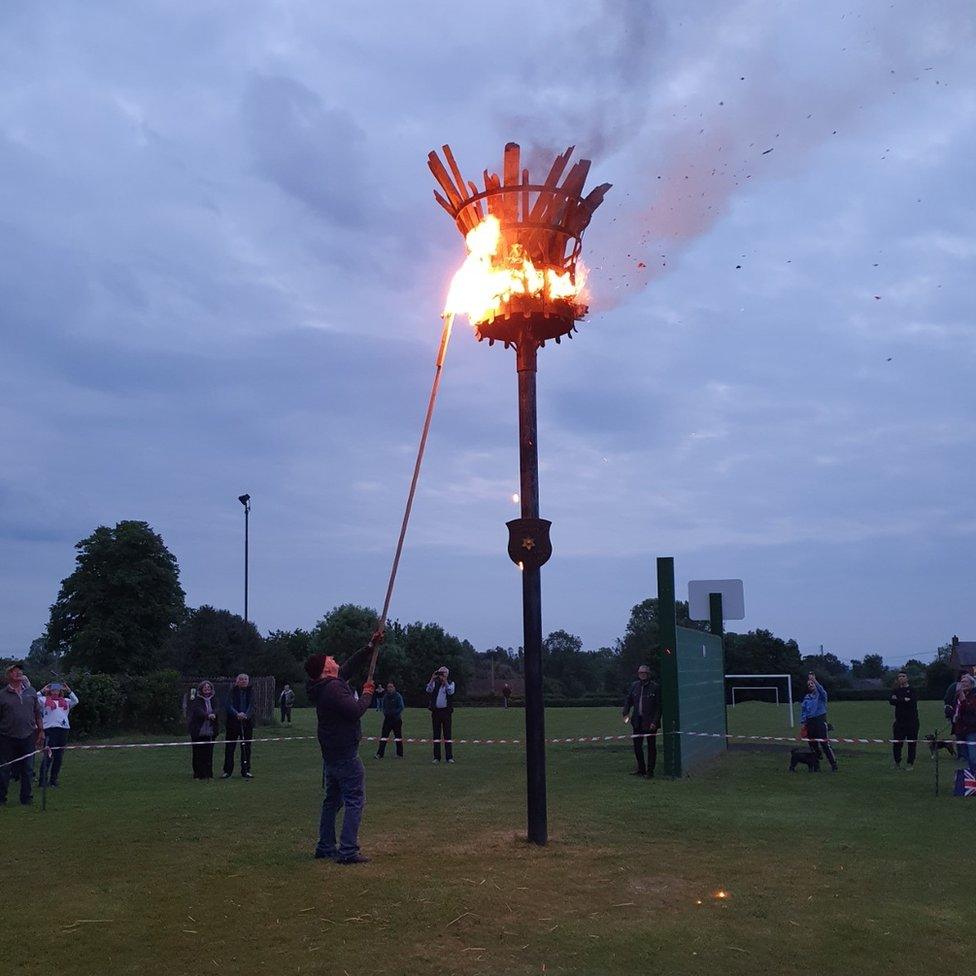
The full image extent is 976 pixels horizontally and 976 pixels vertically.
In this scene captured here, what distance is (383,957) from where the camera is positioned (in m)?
6.16

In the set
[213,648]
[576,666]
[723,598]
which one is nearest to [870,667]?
[576,666]

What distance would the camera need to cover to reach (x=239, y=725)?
18.0m

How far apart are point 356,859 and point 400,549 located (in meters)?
2.95

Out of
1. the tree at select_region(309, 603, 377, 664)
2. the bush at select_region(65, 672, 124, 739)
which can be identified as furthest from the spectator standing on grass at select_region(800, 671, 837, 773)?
the tree at select_region(309, 603, 377, 664)

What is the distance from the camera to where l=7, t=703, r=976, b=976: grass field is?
6219mm

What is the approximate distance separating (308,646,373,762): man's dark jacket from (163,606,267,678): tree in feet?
195

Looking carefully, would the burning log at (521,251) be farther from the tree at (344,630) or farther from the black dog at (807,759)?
the tree at (344,630)

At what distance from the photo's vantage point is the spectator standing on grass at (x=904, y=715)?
17.8 meters

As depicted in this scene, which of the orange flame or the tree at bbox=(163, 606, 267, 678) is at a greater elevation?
the orange flame

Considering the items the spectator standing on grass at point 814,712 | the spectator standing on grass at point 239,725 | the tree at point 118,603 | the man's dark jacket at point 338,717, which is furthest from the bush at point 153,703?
the tree at point 118,603

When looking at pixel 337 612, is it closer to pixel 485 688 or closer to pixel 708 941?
pixel 485 688

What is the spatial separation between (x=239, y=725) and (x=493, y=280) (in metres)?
11.1

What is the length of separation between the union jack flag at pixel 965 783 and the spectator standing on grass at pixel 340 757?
8.97 m

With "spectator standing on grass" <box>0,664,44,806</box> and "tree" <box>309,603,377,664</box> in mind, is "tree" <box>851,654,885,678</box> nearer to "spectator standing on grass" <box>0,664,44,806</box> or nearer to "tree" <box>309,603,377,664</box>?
"tree" <box>309,603,377,664</box>
